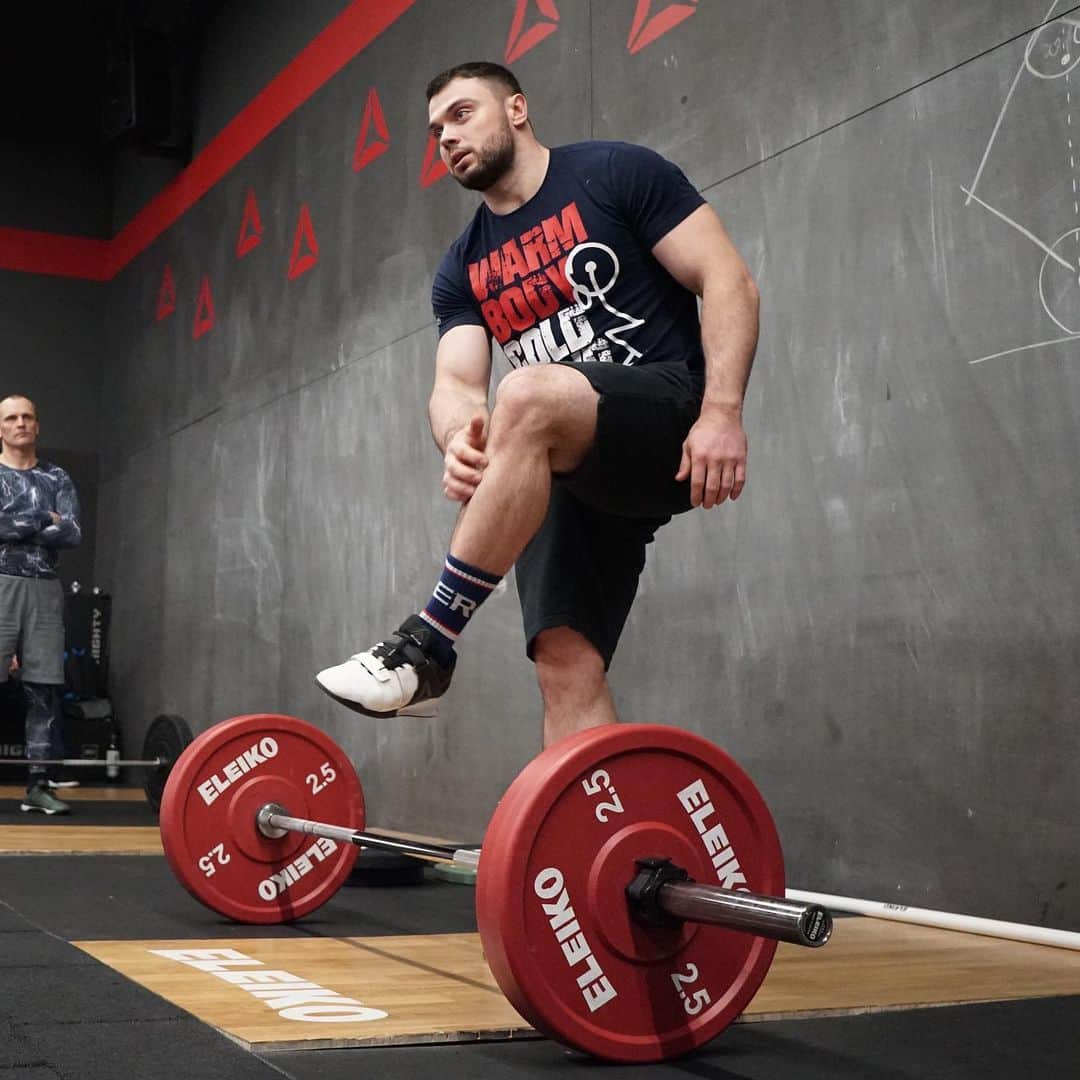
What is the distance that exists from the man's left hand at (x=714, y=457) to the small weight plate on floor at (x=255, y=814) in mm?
1047

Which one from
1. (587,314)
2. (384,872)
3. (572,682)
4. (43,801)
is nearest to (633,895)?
(572,682)

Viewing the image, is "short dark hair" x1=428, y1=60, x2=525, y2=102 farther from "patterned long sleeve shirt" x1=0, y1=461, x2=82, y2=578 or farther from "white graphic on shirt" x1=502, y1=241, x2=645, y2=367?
"patterned long sleeve shirt" x1=0, y1=461, x2=82, y2=578

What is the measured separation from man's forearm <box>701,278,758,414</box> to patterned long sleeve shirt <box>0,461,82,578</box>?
322 cm

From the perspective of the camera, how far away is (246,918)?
2.40 metres

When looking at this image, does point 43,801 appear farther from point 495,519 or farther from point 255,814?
point 495,519

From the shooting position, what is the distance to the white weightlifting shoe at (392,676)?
160 cm

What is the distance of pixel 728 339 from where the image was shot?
1.76 metres

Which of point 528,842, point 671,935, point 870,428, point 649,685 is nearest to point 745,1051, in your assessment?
point 671,935

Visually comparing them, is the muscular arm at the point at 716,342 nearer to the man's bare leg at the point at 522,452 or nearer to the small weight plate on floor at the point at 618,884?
the man's bare leg at the point at 522,452

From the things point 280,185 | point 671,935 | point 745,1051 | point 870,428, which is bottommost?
point 745,1051

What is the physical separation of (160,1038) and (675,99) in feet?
8.40

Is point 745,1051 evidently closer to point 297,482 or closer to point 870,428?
point 870,428

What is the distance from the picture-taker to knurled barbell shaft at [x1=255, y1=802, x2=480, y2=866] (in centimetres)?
177

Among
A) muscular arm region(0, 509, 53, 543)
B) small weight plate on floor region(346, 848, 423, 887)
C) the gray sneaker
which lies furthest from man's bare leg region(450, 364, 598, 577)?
the gray sneaker
